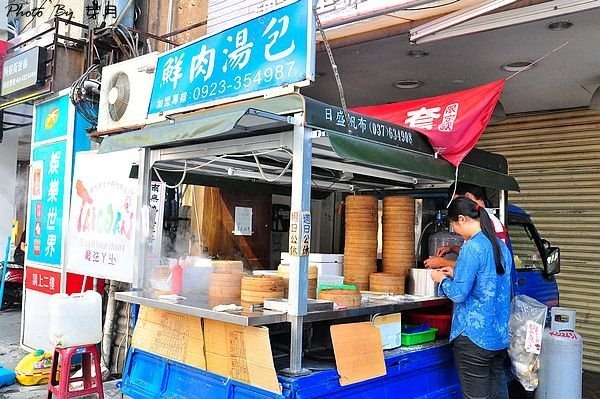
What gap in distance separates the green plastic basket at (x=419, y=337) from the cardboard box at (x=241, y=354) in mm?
1436

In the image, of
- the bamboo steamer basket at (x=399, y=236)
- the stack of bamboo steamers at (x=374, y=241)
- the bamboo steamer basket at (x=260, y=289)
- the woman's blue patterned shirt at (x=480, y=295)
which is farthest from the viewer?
the bamboo steamer basket at (x=399, y=236)

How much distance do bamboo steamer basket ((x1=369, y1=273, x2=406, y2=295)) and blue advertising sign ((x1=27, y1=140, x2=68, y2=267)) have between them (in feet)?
16.8

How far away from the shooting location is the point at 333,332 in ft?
11.2

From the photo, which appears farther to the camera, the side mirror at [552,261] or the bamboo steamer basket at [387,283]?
A: the side mirror at [552,261]

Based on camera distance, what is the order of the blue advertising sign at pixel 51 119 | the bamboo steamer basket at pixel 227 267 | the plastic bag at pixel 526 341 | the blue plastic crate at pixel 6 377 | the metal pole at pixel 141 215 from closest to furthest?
the bamboo steamer basket at pixel 227 267 < the metal pole at pixel 141 215 < the plastic bag at pixel 526 341 < the blue plastic crate at pixel 6 377 < the blue advertising sign at pixel 51 119

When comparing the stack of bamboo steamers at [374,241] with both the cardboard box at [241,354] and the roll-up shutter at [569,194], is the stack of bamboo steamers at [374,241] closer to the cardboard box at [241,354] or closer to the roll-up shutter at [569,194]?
the cardboard box at [241,354]

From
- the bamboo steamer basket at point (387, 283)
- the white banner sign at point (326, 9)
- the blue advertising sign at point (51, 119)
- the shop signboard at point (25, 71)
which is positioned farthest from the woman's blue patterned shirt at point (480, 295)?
the shop signboard at point (25, 71)

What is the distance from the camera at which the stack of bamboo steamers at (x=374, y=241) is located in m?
4.73

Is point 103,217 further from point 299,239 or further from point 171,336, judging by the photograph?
point 299,239

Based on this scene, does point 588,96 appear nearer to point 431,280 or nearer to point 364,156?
point 431,280

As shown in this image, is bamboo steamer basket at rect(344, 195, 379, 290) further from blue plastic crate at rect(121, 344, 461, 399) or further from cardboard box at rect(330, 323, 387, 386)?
cardboard box at rect(330, 323, 387, 386)

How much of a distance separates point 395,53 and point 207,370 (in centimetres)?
446

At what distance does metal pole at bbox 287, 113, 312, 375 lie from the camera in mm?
3256

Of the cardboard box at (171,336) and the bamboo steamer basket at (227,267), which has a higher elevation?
the bamboo steamer basket at (227,267)
